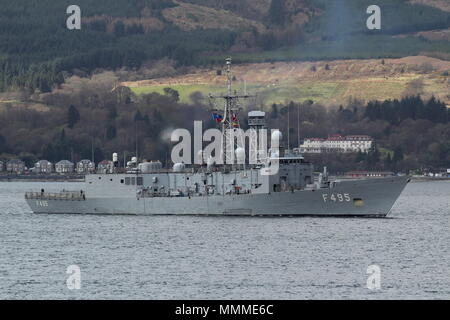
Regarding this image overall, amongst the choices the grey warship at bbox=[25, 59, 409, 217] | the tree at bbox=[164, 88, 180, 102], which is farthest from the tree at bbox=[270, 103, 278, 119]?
the grey warship at bbox=[25, 59, 409, 217]

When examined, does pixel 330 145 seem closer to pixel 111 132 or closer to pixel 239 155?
pixel 111 132

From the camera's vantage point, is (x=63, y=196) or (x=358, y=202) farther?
(x=63, y=196)

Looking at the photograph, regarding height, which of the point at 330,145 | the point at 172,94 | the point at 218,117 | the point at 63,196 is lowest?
the point at 330,145

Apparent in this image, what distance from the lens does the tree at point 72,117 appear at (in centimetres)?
19500

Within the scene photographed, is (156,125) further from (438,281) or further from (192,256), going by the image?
(438,281)

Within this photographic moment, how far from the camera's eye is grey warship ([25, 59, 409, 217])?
79.2 metres

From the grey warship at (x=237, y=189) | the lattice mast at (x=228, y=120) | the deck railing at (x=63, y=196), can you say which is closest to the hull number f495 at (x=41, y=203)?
the deck railing at (x=63, y=196)

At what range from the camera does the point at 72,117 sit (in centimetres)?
19550

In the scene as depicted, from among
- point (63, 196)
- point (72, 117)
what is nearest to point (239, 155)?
point (63, 196)

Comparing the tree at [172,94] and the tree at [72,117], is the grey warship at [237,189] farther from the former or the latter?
the tree at [72,117]

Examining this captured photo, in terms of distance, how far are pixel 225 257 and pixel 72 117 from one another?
137747 mm

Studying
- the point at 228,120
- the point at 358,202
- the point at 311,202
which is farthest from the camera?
the point at 228,120

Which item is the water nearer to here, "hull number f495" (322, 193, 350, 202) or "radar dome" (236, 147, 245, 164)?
"hull number f495" (322, 193, 350, 202)

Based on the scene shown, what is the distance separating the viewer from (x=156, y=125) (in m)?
138
